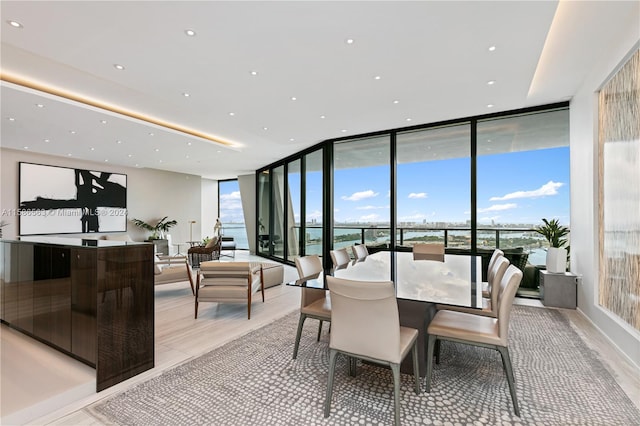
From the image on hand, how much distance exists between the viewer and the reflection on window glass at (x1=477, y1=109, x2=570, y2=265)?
487 centimetres

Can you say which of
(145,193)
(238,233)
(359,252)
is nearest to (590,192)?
(359,252)

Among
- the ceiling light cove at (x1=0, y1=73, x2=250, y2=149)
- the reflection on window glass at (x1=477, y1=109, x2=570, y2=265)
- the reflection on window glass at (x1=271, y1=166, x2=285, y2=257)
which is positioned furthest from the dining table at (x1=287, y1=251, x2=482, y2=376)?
the reflection on window glass at (x1=271, y1=166, x2=285, y2=257)

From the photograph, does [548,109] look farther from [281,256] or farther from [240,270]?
[281,256]

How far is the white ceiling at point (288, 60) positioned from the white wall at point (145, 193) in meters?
2.18

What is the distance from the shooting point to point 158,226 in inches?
385

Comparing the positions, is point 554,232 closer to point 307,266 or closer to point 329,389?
point 307,266

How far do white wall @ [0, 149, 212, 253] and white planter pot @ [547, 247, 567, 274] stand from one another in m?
10.2

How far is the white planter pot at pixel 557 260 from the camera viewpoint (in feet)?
14.4

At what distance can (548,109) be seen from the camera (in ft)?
15.8

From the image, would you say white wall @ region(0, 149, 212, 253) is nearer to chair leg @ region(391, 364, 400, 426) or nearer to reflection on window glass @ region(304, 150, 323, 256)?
reflection on window glass @ region(304, 150, 323, 256)

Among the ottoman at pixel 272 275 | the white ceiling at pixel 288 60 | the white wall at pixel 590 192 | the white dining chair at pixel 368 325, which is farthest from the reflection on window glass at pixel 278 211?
the white dining chair at pixel 368 325

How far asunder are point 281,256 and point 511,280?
7604mm

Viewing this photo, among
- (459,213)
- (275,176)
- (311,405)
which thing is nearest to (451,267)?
(311,405)

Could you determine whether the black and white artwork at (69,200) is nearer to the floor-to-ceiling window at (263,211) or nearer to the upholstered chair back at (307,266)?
the floor-to-ceiling window at (263,211)
